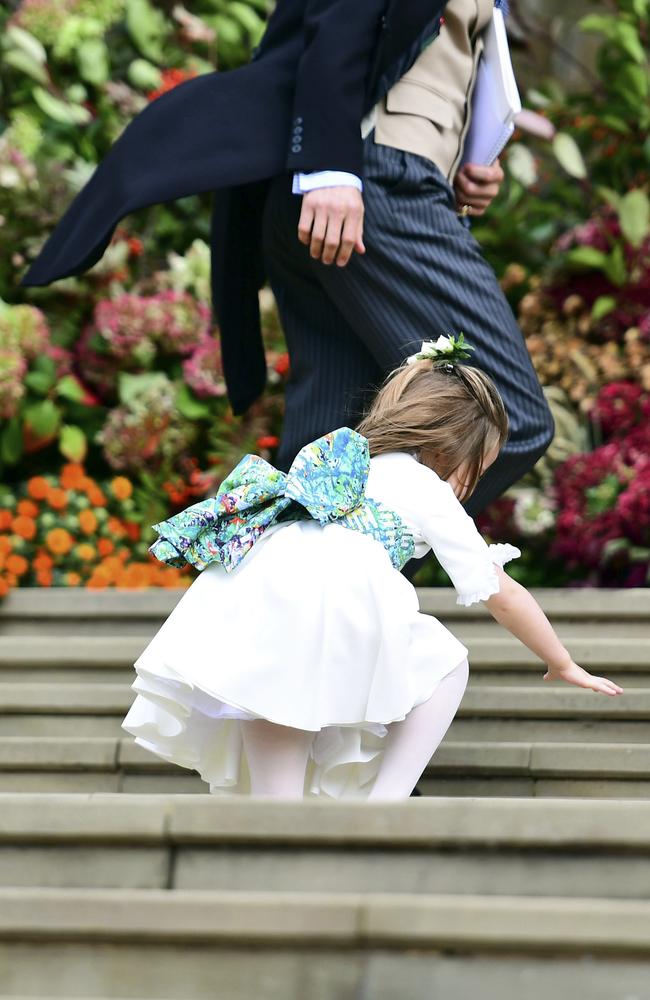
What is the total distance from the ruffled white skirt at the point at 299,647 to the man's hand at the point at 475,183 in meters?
0.88

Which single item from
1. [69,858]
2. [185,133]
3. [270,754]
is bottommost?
[270,754]

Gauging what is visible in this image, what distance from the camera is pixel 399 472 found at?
2.31m

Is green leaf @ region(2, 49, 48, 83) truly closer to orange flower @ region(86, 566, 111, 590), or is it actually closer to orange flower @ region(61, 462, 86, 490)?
orange flower @ region(61, 462, 86, 490)

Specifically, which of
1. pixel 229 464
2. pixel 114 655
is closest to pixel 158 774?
pixel 114 655

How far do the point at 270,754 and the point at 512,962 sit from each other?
787 millimetres

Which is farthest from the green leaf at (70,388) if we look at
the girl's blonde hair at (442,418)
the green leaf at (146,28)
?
the girl's blonde hair at (442,418)

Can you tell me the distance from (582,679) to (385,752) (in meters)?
0.34

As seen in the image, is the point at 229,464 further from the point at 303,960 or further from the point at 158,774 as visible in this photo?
the point at 303,960

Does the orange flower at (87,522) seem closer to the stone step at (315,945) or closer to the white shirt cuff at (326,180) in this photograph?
the white shirt cuff at (326,180)

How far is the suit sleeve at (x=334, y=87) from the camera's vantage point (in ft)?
7.65

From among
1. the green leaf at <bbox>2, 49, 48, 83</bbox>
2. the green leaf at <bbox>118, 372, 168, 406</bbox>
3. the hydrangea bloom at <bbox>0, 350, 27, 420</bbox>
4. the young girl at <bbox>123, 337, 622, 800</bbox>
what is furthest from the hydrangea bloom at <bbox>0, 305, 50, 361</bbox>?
the young girl at <bbox>123, 337, 622, 800</bbox>

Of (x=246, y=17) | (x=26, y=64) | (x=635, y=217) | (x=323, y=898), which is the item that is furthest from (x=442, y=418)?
(x=246, y=17)

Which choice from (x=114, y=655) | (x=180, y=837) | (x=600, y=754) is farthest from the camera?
(x=114, y=655)

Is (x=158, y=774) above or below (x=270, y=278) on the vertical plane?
below
